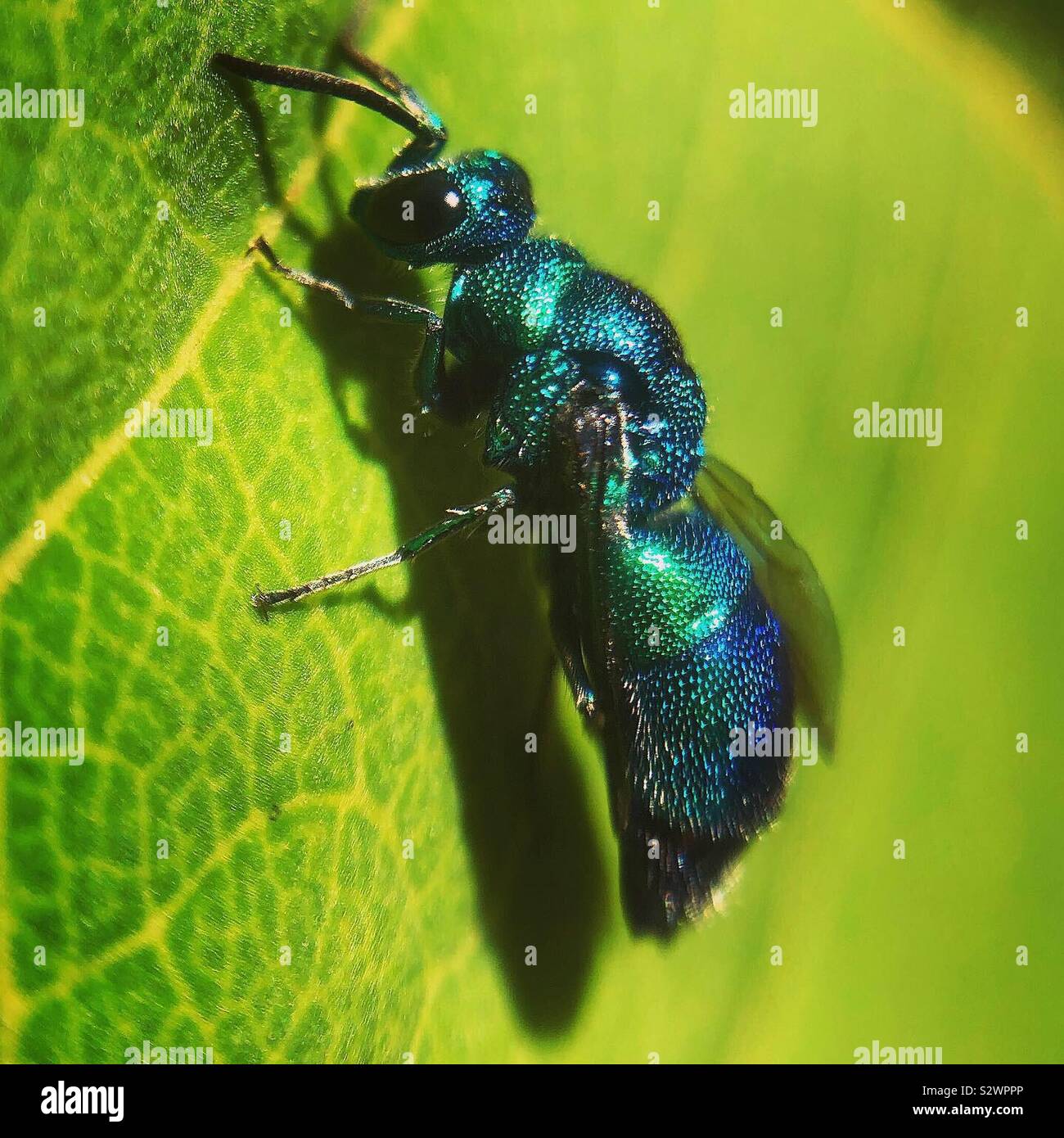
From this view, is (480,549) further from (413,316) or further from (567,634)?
(413,316)

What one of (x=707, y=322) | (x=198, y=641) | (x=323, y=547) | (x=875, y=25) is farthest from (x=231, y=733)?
(x=875, y=25)

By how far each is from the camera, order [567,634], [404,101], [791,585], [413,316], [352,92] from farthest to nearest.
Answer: [791,585], [567,634], [413,316], [404,101], [352,92]

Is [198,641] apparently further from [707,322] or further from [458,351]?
[707,322]

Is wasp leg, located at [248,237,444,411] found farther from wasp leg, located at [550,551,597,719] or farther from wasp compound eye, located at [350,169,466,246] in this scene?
wasp leg, located at [550,551,597,719]

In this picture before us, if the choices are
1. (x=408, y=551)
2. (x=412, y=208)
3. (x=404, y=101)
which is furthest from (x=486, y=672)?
(x=404, y=101)

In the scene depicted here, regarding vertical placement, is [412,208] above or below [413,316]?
above

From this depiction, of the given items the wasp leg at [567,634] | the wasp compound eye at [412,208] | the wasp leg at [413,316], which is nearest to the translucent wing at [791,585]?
the wasp leg at [567,634]

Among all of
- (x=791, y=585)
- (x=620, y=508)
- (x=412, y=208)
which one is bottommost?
(x=791, y=585)
